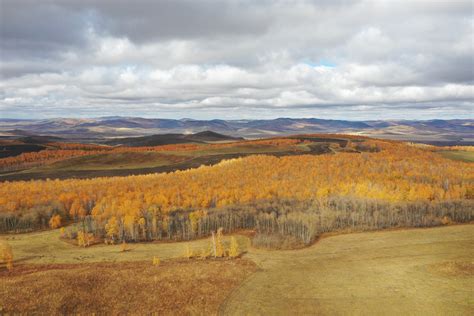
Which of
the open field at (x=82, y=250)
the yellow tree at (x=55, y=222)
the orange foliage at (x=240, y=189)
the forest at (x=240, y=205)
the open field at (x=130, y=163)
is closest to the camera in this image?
the open field at (x=82, y=250)

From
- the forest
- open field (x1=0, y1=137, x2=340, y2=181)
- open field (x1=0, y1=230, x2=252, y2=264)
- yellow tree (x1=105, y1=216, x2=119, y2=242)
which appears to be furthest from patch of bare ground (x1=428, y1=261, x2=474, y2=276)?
open field (x1=0, y1=137, x2=340, y2=181)

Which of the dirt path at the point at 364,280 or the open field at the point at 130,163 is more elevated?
the open field at the point at 130,163

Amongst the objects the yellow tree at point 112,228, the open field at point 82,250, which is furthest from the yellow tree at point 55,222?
the yellow tree at point 112,228

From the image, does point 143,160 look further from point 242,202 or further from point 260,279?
point 260,279

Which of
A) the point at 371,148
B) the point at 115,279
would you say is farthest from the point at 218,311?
the point at 371,148

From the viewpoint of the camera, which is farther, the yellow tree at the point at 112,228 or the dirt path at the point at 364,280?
the yellow tree at the point at 112,228

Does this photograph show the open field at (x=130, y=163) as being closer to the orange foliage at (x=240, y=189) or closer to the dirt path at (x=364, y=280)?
the orange foliage at (x=240, y=189)

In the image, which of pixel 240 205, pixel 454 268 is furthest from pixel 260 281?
pixel 240 205

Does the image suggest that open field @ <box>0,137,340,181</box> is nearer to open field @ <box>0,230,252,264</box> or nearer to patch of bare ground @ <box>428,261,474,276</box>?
open field @ <box>0,230,252,264</box>
